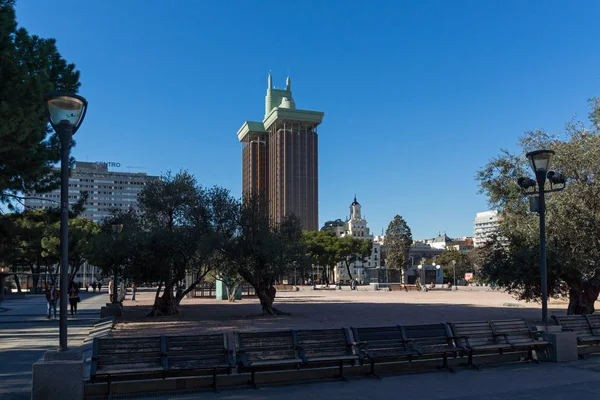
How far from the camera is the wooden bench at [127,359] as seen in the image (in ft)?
26.4

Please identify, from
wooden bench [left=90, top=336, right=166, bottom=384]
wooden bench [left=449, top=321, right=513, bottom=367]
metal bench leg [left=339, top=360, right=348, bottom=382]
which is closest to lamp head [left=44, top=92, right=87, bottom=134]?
wooden bench [left=90, top=336, right=166, bottom=384]

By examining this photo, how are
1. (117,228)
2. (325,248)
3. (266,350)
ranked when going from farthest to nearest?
1. (325,248)
2. (117,228)
3. (266,350)

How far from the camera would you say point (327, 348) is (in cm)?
957

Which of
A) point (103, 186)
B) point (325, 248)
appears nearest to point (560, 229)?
point (325, 248)

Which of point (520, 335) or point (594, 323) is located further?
point (594, 323)

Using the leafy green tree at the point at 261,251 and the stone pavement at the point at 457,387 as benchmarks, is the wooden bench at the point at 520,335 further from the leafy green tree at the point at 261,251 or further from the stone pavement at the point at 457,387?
the leafy green tree at the point at 261,251

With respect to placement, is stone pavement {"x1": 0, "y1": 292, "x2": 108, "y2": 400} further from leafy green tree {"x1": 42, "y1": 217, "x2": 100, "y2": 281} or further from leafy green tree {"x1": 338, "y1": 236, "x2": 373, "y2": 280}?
leafy green tree {"x1": 338, "y1": 236, "x2": 373, "y2": 280}

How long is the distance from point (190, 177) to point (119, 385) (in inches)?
817

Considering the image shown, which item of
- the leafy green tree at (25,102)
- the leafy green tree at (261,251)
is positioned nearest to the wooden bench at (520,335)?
→ the leafy green tree at (25,102)

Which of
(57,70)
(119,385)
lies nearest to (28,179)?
(57,70)

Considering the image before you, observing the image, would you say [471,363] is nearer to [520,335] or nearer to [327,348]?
[520,335]

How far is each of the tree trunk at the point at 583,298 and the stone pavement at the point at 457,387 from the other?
11.0 metres

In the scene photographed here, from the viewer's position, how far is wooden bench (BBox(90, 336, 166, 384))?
8047 millimetres

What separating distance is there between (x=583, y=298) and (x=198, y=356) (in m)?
17.1
